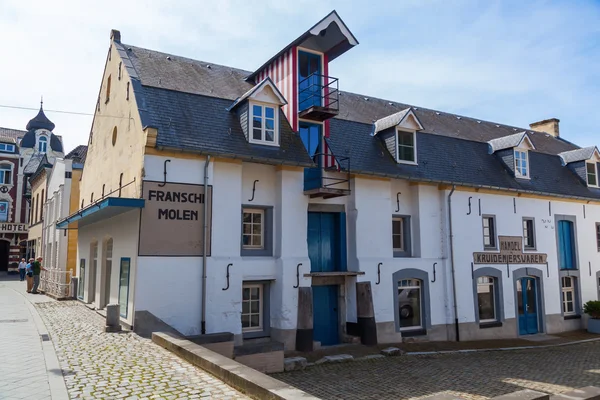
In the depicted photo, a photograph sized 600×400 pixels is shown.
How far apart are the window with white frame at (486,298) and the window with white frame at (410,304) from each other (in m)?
2.77

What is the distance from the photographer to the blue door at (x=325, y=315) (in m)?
14.5

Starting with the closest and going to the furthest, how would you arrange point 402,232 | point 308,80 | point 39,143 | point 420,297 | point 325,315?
point 325,315 < point 308,80 < point 420,297 < point 402,232 < point 39,143

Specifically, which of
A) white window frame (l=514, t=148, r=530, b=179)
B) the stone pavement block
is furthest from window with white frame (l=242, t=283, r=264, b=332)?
white window frame (l=514, t=148, r=530, b=179)

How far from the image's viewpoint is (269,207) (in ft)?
45.0

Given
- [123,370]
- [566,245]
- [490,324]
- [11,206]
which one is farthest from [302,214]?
[11,206]

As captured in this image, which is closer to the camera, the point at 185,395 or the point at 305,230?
the point at 185,395

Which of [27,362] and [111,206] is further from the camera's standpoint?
[111,206]

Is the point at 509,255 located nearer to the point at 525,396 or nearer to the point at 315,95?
the point at 315,95

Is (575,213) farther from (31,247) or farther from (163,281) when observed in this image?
(31,247)

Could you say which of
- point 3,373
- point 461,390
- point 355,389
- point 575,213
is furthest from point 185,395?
point 575,213

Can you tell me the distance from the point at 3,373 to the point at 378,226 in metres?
10.8

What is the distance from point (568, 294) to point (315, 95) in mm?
14609

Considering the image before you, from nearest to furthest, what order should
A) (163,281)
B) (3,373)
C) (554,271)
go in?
1. (3,373)
2. (163,281)
3. (554,271)

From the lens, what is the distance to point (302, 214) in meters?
13.9
